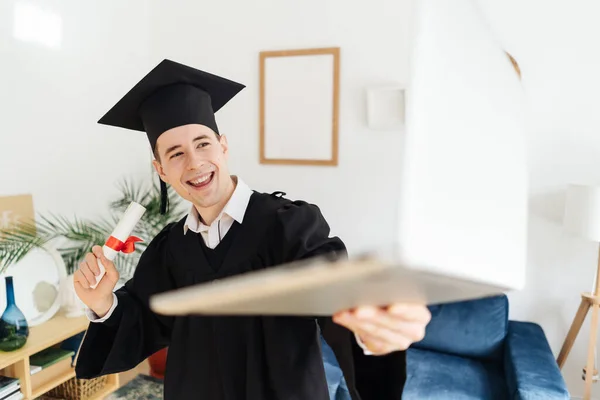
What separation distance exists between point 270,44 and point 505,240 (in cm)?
276

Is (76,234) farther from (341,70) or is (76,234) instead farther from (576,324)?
(576,324)

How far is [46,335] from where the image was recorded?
1.88 m

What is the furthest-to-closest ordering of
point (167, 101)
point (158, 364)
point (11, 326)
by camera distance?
1. point (158, 364)
2. point (11, 326)
3. point (167, 101)

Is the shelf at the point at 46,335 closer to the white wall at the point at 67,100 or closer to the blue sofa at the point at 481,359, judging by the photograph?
the white wall at the point at 67,100

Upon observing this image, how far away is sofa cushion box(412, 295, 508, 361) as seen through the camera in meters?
2.38

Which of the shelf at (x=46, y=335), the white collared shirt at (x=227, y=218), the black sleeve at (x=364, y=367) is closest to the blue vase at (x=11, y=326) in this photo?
the shelf at (x=46, y=335)

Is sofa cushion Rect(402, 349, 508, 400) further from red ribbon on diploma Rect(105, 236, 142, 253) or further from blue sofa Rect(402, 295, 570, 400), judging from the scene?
red ribbon on diploma Rect(105, 236, 142, 253)

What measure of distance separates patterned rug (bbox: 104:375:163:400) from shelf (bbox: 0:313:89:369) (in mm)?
644

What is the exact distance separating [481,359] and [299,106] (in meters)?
1.82

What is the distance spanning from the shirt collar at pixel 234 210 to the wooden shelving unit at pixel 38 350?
1.15 m

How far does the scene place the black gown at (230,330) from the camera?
941 mm

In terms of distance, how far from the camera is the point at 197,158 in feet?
3.41

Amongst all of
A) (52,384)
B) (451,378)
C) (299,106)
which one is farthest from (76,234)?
(451,378)

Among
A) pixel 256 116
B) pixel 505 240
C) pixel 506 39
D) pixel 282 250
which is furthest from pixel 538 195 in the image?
pixel 505 240
